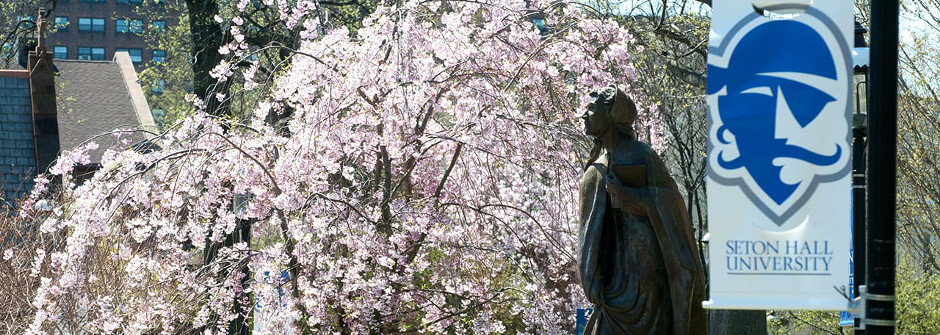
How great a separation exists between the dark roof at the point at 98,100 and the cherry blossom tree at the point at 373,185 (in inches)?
1413

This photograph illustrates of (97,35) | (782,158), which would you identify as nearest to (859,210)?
(782,158)

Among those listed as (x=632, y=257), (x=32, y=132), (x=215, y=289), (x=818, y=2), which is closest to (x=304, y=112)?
(x=215, y=289)

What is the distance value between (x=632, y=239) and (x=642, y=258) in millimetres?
115

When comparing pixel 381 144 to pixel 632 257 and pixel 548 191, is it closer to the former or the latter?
pixel 548 191

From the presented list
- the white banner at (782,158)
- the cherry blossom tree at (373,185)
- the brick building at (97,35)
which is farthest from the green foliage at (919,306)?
the brick building at (97,35)

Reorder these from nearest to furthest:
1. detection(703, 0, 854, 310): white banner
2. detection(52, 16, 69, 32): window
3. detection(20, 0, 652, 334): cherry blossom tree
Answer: detection(703, 0, 854, 310): white banner
detection(20, 0, 652, 334): cherry blossom tree
detection(52, 16, 69, 32): window

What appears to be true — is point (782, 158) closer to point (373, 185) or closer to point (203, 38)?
point (373, 185)

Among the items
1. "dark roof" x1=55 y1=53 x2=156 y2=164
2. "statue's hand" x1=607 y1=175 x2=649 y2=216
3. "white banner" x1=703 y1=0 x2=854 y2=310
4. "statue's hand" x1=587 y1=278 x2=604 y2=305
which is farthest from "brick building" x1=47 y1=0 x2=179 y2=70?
"white banner" x1=703 y1=0 x2=854 y2=310

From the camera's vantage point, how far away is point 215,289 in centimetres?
1056

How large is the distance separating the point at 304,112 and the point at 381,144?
0.94 meters

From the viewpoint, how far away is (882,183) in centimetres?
505

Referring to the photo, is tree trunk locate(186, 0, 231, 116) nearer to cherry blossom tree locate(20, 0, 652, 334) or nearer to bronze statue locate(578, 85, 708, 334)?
cherry blossom tree locate(20, 0, 652, 334)

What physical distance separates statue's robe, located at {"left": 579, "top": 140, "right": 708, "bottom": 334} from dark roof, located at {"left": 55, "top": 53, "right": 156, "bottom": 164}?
40872mm

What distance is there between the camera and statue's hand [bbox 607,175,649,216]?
6492 millimetres
